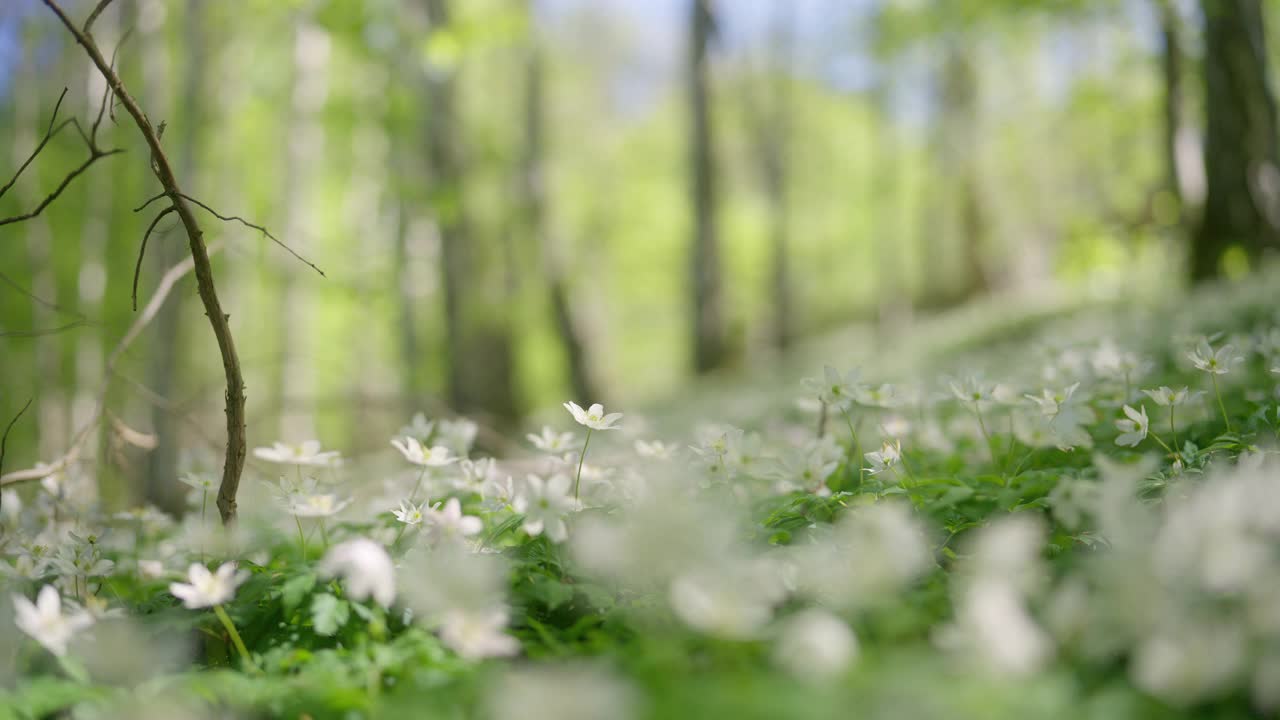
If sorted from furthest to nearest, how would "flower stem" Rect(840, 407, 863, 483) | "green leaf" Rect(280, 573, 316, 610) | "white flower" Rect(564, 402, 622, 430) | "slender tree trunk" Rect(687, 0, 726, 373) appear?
"slender tree trunk" Rect(687, 0, 726, 373) < "flower stem" Rect(840, 407, 863, 483) < "white flower" Rect(564, 402, 622, 430) < "green leaf" Rect(280, 573, 316, 610)

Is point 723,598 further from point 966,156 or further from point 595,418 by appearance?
point 966,156

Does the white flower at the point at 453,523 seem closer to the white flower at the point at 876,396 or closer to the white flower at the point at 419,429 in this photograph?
the white flower at the point at 419,429

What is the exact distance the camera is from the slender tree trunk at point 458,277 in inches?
340

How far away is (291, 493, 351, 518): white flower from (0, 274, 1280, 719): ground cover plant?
1 cm

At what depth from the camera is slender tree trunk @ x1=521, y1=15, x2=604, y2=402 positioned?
39.5 ft

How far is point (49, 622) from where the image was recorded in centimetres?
139

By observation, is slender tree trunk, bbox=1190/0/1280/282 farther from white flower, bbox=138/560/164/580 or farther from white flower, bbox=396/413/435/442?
white flower, bbox=138/560/164/580

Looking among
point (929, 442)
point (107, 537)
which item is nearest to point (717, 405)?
point (929, 442)

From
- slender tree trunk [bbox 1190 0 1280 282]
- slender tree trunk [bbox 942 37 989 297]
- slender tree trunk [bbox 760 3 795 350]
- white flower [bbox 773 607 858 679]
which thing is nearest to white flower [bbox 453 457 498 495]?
white flower [bbox 773 607 858 679]

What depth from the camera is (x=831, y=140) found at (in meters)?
24.9

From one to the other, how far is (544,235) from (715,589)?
11594 millimetres

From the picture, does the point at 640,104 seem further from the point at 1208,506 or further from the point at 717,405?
the point at 1208,506

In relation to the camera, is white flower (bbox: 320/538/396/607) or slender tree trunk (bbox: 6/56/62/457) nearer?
white flower (bbox: 320/538/396/607)

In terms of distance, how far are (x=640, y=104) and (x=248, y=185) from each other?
13329mm
